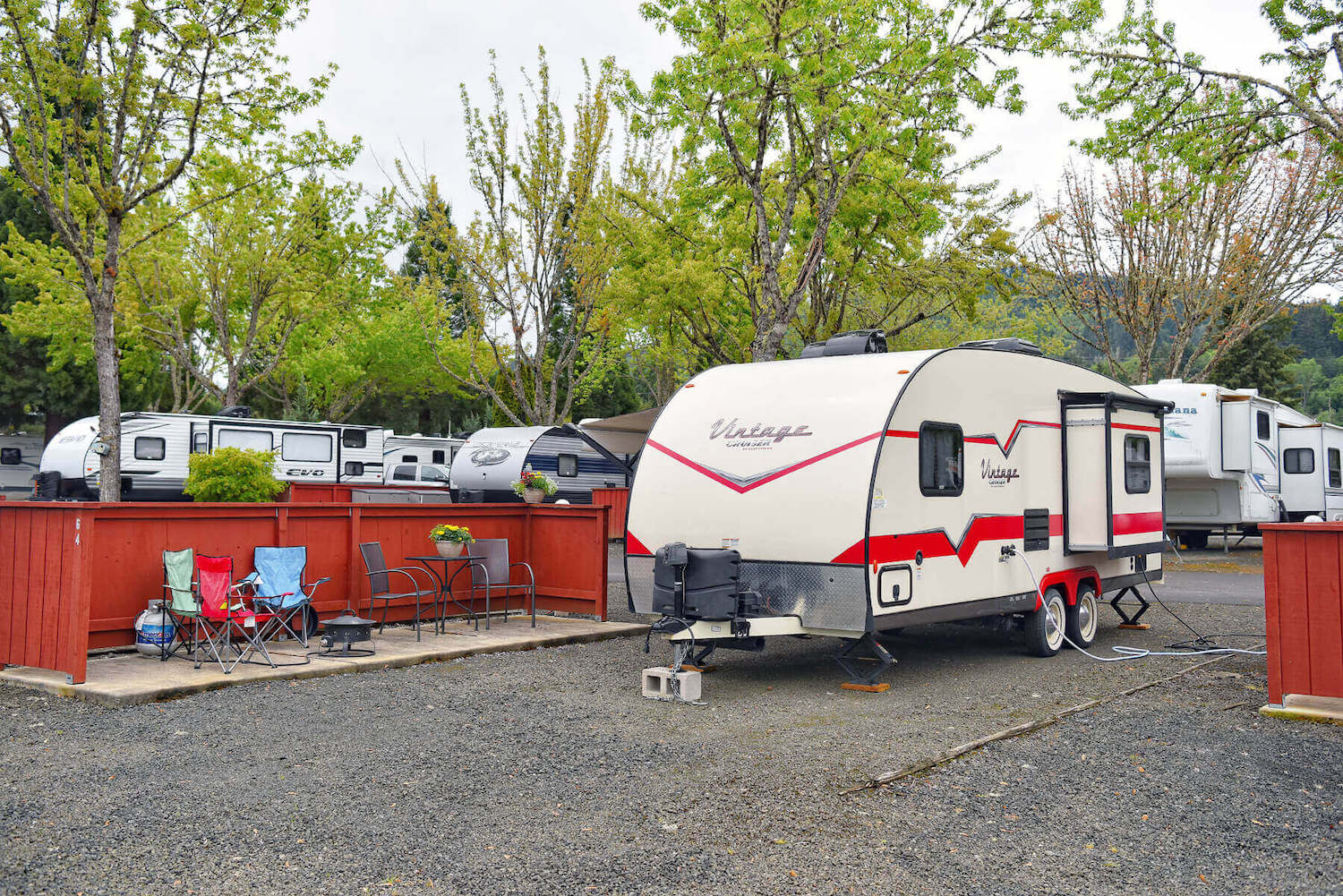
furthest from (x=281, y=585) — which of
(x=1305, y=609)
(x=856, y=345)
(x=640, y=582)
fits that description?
(x=1305, y=609)

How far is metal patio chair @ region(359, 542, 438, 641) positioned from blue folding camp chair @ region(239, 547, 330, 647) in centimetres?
59

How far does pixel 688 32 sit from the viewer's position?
1345 centimetres

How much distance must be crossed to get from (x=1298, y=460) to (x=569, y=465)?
48.2ft

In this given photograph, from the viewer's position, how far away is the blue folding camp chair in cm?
897

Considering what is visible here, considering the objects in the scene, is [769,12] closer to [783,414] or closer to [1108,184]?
[783,414]

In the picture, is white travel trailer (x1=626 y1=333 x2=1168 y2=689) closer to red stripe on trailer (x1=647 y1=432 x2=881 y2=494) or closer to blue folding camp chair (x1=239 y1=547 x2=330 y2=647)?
red stripe on trailer (x1=647 y1=432 x2=881 y2=494)

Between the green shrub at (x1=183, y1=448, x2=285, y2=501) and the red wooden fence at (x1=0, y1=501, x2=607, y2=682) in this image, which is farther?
the green shrub at (x1=183, y1=448, x2=285, y2=501)

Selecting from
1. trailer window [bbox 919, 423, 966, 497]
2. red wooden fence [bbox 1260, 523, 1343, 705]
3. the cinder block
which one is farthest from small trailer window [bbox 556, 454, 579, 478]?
red wooden fence [bbox 1260, 523, 1343, 705]

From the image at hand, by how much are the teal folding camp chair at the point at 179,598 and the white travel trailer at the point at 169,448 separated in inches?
434

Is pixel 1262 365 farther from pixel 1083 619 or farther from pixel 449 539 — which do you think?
pixel 449 539

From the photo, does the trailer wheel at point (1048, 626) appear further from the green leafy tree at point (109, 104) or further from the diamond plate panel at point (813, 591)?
the green leafy tree at point (109, 104)

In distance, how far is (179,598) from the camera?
836 cm

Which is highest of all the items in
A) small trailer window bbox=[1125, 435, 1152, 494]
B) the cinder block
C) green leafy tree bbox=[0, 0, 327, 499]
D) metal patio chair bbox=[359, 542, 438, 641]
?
green leafy tree bbox=[0, 0, 327, 499]

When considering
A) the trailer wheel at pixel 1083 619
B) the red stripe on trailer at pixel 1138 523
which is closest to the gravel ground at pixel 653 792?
the trailer wheel at pixel 1083 619
